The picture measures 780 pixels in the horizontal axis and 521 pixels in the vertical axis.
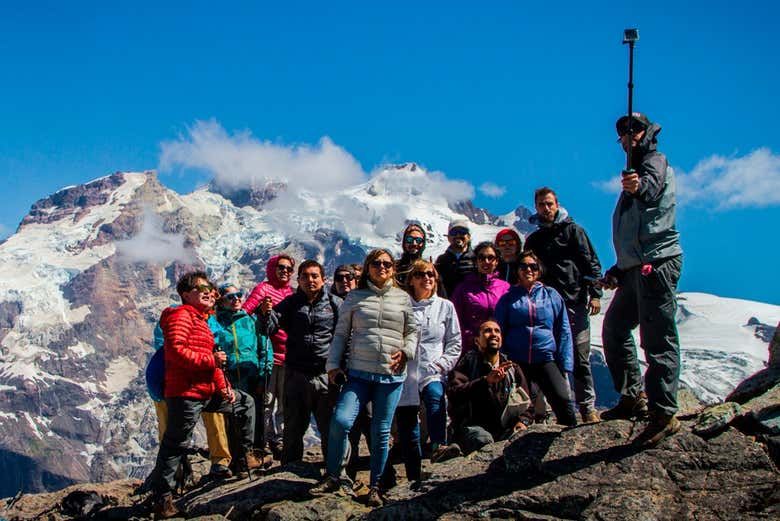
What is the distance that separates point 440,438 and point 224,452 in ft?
10.1

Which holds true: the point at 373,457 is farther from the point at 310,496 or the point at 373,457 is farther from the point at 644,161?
the point at 644,161

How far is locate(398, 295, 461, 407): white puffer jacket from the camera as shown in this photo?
9445 mm

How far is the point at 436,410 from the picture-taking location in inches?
366

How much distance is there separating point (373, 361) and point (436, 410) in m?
1.36

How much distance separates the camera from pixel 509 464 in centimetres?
792

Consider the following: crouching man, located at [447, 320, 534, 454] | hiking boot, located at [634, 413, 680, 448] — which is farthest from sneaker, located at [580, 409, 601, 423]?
hiking boot, located at [634, 413, 680, 448]

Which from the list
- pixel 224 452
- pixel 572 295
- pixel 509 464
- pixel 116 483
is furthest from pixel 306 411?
pixel 116 483

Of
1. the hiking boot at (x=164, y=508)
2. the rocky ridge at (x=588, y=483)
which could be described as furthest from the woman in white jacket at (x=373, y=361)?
the hiking boot at (x=164, y=508)

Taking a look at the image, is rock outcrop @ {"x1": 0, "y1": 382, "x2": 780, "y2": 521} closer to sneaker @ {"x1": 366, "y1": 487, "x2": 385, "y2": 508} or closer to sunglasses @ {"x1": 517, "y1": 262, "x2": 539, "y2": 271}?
sneaker @ {"x1": 366, "y1": 487, "x2": 385, "y2": 508}

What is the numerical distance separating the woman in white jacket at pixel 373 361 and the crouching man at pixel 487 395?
128 cm

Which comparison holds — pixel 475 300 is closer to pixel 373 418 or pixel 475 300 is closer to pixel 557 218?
pixel 557 218

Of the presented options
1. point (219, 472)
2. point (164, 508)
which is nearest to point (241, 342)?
point (219, 472)

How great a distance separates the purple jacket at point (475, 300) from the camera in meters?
11.1

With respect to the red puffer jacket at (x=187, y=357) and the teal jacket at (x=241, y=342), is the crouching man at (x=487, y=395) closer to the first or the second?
the red puffer jacket at (x=187, y=357)
